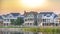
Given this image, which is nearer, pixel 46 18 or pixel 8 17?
pixel 46 18

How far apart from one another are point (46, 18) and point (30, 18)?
281mm

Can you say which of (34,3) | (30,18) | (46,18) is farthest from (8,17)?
(46,18)

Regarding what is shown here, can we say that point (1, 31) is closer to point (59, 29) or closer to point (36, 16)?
point (36, 16)

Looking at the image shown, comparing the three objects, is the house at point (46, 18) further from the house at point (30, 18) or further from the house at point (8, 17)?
the house at point (8, 17)

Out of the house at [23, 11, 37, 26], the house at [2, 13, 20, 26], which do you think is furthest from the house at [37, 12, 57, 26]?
the house at [2, 13, 20, 26]

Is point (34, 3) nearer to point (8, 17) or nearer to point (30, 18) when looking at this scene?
point (30, 18)

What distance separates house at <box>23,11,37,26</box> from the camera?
240 centimetres

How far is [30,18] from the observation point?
242 cm

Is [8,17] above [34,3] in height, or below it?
below

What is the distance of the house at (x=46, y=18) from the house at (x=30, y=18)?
0.26 ft

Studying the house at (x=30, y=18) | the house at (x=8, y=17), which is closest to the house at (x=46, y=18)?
the house at (x=30, y=18)

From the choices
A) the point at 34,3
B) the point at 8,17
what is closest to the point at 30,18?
the point at 34,3

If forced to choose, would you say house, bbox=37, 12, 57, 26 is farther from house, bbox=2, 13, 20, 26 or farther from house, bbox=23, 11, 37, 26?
house, bbox=2, 13, 20, 26

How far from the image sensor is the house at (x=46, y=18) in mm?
2348
